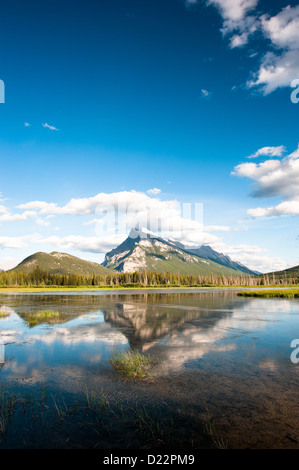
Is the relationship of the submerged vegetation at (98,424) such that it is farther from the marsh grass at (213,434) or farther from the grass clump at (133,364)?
the grass clump at (133,364)

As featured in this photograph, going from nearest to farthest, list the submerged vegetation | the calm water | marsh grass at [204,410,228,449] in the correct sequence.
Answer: marsh grass at [204,410,228,449] < the submerged vegetation < the calm water

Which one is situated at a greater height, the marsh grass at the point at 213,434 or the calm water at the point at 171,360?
the marsh grass at the point at 213,434

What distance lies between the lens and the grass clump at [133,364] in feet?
53.3

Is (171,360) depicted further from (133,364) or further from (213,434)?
(213,434)

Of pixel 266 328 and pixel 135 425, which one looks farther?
pixel 266 328

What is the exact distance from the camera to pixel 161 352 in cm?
2133

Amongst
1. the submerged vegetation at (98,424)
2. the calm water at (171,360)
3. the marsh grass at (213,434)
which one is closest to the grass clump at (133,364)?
the calm water at (171,360)

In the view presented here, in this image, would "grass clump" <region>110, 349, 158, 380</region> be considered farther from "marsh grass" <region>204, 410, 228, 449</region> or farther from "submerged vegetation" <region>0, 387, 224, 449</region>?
"marsh grass" <region>204, 410, 228, 449</region>

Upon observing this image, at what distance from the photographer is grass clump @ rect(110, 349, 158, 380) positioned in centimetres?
1625

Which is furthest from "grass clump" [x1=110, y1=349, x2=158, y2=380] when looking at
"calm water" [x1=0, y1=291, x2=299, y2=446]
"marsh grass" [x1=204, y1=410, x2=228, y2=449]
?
"marsh grass" [x1=204, y1=410, x2=228, y2=449]

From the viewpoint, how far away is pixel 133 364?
1773cm

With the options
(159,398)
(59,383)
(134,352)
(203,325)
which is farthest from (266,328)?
(59,383)
